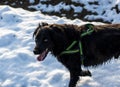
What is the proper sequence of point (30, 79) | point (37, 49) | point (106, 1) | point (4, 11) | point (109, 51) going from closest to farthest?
1. point (37, 49)
2. point (109, 51)
3. point (30, 79)
4. point (4, 11)
5. point (106, 1)

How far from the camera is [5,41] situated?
7652 millimetres

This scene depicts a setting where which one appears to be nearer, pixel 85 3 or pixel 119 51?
pixel 119 51

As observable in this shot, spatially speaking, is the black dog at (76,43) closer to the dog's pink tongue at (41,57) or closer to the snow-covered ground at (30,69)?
the dog's pink tongue at (41,57)

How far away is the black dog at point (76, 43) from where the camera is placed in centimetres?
534

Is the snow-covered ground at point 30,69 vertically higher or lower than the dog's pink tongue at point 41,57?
lower

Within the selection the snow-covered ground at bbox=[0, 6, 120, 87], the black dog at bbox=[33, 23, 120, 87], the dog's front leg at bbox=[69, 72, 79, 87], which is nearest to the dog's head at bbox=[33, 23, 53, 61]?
the black dog at bbox=[33, 23, 120, 87]

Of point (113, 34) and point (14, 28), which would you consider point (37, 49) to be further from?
point (14, 28)

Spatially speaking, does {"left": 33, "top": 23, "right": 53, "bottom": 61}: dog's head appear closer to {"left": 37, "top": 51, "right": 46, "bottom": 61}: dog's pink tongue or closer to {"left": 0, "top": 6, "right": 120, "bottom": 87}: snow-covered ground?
{"left": 37, "top": 51, "right": 46, "bottom": 61}: dog's pink tongue

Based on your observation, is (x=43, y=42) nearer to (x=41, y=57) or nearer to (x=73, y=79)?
(x=41, y=57)

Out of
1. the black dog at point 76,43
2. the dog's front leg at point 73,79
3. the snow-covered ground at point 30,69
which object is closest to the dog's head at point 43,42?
the black dog at point 76,43

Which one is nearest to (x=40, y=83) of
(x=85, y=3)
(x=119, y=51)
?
(x=119, y=51)

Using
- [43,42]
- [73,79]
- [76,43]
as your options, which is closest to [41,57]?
[43,42]

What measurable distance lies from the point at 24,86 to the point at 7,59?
39.4 inches

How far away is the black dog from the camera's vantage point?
17.5ft
